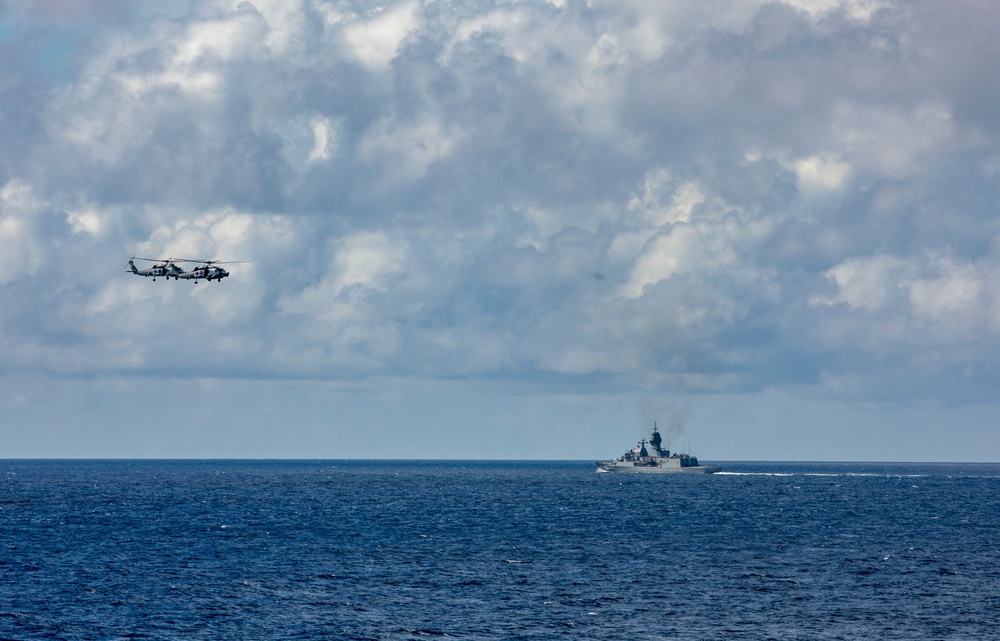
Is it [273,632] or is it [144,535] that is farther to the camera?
[144,535]

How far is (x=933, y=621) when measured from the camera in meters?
77.6

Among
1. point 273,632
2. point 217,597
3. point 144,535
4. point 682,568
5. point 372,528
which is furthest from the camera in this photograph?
point 372,528

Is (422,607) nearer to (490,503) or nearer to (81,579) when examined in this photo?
(81,579)

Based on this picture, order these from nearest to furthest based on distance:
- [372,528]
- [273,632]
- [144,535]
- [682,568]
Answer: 1. [273,632]
2. [682,568]
3. [144,535]
4. [372,528]

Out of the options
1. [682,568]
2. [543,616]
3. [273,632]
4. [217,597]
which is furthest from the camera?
[682,568]

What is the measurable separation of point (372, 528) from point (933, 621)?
3065 inches

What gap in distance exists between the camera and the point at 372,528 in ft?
462

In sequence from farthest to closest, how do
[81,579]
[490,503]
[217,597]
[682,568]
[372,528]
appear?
[490,503], [372,528], [682,568], [81,579], [217,597]

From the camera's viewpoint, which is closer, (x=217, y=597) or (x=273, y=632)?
(x=273, y=632)

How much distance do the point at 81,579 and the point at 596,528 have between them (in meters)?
65.8

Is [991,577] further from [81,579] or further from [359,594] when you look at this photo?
[81,579]

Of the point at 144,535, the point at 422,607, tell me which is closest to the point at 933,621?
the point at 422,607

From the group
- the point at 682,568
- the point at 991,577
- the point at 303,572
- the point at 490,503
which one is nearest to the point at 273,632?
the point at 303,572

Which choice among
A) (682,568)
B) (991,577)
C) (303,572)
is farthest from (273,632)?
(991,577)
